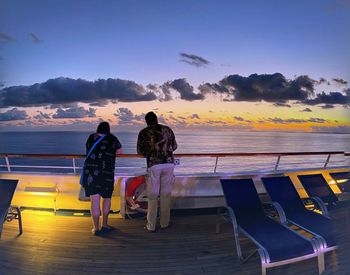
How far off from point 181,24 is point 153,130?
246 cm

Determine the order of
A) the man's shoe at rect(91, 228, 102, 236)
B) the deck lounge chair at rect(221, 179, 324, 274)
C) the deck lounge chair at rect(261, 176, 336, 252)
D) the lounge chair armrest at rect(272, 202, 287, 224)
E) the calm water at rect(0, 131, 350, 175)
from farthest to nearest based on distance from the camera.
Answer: the calm water at rect(0, 131, 350, 175) < the man's shoe at rect(91, 228, 102, 236) < the lounge chair armrest at rect(272, 202, 287, 224) < the deck lounge chair at rect(261, 176, 336, 252) < the deck lounge chair at rect(221, 179, 324, 274)

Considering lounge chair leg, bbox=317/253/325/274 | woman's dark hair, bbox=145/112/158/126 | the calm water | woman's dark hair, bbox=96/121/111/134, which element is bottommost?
the calm water

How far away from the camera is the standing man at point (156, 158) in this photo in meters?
2.15

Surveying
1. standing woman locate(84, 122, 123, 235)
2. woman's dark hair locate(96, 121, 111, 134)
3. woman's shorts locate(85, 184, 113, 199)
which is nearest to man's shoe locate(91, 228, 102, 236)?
standing woman locate(84, 122, 123, 235)

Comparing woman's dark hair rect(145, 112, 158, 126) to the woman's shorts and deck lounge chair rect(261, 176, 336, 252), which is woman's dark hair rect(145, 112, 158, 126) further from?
deck lounge chair rect(261, 176, 336, 252)

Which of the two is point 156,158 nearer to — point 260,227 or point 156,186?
point 156,186

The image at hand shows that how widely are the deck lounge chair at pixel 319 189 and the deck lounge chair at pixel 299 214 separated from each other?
1.12 ft

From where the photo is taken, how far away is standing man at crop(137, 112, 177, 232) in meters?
2.15

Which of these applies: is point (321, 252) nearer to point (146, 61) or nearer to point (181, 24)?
point (181, 24)

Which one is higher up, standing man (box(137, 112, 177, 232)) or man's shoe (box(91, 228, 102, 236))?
standing man (box(137, 112, 177, 232))

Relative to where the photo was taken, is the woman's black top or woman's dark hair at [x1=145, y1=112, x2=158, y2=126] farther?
woman's dark hair at [x1=145, y1=112, x2=158, y2=126]

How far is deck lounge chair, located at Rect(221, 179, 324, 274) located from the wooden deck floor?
6.5 inches

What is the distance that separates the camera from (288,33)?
126 inches

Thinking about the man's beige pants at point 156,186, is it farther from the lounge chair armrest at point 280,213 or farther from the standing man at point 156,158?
the lounge chair armrest at point 280,213
